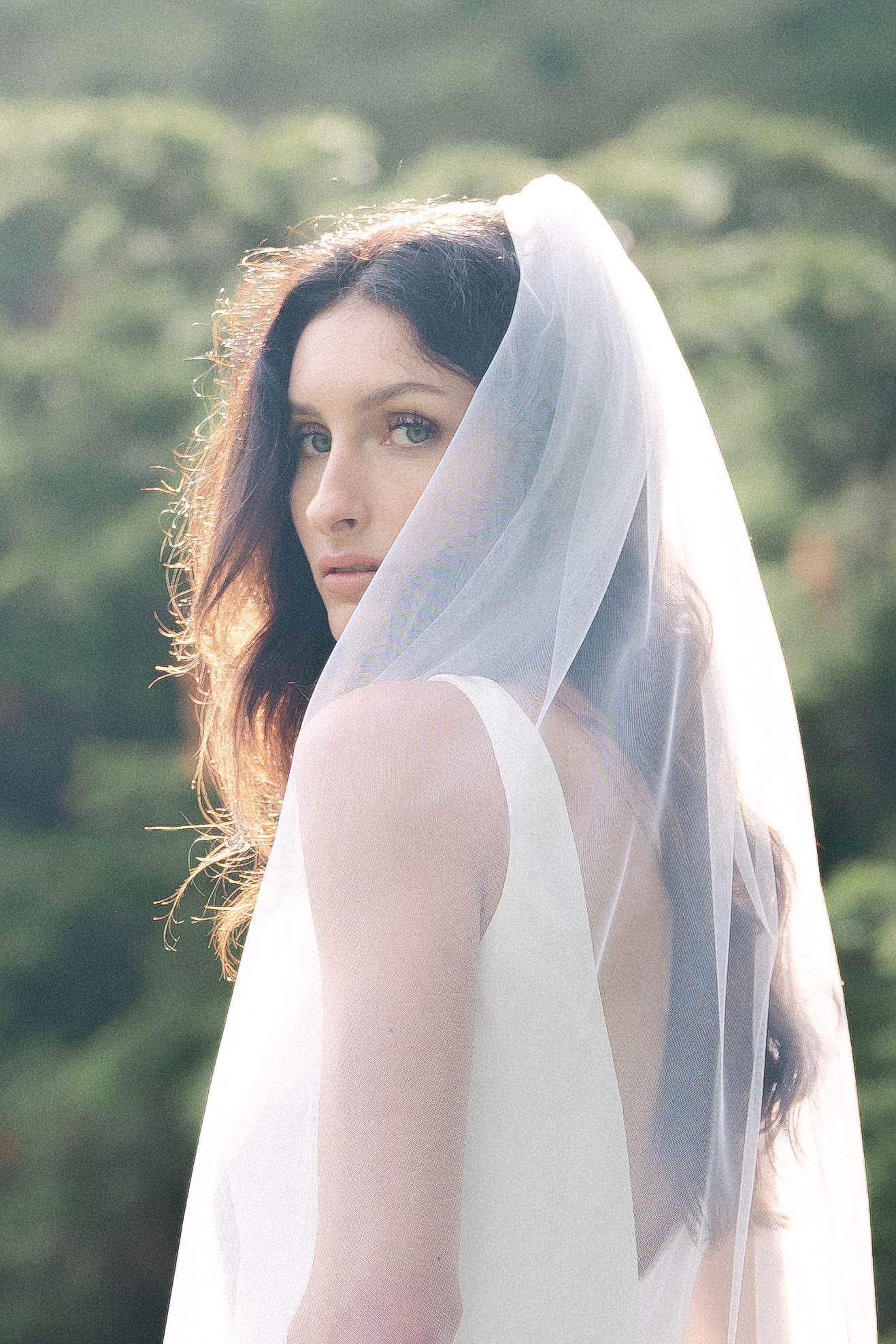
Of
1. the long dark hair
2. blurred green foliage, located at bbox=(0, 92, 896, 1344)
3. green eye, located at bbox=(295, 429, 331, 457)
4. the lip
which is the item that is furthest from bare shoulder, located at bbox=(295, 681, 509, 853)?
blurred green foliage, located at bbox=(0, 92, 896, 1344)

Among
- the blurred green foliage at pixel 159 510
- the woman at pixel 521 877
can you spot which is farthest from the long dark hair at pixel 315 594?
the blurred green foliage at pixel 159 510

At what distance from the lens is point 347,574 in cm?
122

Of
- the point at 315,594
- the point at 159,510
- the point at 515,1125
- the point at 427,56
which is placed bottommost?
the point at 515,1125

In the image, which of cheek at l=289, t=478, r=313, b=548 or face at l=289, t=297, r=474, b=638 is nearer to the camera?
face at l=289, t=297, r=474, b=638

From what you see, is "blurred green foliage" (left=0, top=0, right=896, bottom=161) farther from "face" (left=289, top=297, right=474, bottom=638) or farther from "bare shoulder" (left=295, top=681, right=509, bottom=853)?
"bare shoulder" (left=295, top=681, right=509, bottom=853)

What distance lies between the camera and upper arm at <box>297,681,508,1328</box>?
2.77 feet

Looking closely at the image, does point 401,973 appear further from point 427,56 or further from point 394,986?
point 427,56

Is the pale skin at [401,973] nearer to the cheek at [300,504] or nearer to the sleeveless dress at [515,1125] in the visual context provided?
the sleeveless dress at [515,1125]

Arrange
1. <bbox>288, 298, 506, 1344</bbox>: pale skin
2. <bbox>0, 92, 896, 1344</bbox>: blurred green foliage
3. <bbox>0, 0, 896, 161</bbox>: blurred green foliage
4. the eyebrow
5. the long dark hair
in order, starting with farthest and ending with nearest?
<bbox>0, 0, 896, 161</bbox>: blurred green foliage
<bbox>0, 92, 896, 1344</bbox>: blurred green foliage
the eyebrow
the long dark hair
<bbox>288, 298, 506, 1344</bbox>: pale skin

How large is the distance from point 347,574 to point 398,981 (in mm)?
453

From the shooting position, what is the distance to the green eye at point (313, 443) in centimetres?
132

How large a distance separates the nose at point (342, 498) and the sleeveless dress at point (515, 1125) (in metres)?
0.26

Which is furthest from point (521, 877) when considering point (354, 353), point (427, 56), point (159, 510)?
point (427, 56)

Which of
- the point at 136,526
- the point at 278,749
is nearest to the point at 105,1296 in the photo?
the point at 136,526
